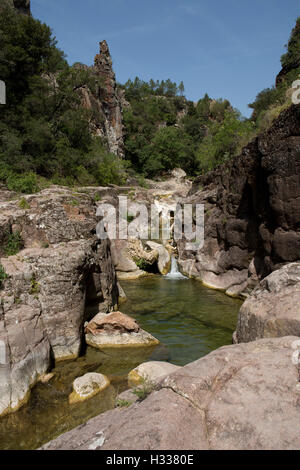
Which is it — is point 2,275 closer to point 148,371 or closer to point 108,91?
point 148,371

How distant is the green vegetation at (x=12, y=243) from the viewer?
7277mm

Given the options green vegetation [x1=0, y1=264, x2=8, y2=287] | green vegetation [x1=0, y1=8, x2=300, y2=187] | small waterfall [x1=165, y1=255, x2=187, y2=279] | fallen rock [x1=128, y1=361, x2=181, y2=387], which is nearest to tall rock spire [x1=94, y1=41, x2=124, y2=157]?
green vegetation [x1=0, y1=8, x2=300, y2=187]

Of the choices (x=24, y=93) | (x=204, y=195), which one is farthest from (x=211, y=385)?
(x=24, y=93)

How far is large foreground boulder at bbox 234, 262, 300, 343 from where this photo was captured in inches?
178

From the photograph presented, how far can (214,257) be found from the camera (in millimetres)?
15742

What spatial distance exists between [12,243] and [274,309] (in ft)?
20.9

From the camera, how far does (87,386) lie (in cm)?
563

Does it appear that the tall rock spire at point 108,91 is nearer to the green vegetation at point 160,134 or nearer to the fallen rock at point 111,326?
the green vegetation at point 160,134

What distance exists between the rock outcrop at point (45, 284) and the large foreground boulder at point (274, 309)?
13.5 feet

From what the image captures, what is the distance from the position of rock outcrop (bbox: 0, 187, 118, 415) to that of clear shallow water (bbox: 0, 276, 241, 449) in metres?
0.41
